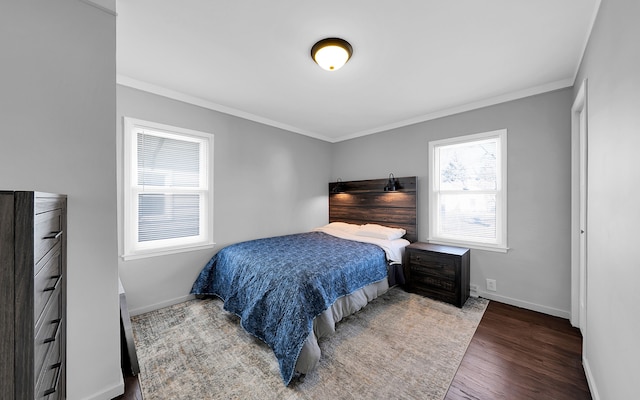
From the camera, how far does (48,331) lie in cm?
86

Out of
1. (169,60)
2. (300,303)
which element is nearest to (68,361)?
(300,303)

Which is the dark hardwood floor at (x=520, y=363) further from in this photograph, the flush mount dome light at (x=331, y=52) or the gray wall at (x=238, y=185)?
the flush mount dome light at (x=331, y=52)

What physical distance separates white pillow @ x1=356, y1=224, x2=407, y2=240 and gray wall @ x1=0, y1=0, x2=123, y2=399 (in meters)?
3.05

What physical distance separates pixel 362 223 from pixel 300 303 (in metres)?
2.74

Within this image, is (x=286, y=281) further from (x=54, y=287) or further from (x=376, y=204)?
(x=376, y=204)

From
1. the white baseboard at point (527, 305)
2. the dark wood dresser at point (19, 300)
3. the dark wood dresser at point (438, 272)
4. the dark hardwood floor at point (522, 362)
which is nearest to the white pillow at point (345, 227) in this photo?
the dark wood dresser at point (438, 272)

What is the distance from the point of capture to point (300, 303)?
1.85m

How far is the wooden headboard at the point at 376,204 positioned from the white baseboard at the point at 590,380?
2.06 m

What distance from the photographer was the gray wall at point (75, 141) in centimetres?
125

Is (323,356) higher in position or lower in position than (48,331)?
lower

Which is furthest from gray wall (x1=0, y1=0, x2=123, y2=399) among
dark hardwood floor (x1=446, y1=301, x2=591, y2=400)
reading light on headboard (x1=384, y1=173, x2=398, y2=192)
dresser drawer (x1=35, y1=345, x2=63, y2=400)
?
reading light on headboard (x1=384, y1=173, x2=398, y2=192)

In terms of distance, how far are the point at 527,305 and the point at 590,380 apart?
127 cm

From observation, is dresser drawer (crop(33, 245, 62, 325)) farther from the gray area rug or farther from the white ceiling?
the white ceiling

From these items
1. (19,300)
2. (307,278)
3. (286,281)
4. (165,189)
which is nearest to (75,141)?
(19,300)
